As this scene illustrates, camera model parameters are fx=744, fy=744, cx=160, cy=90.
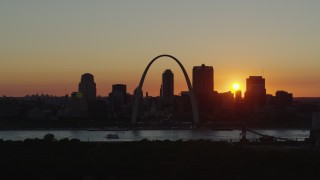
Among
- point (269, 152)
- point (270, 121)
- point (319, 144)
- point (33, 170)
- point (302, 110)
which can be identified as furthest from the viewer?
point (302, 110)

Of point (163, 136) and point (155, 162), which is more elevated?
point (163, 136)

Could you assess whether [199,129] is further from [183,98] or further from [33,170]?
[33,170]

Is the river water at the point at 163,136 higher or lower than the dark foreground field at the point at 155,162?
higher

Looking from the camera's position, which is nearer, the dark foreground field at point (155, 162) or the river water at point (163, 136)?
the dark foreground field at point (155, 162)

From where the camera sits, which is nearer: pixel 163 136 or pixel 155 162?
pixel 155 162

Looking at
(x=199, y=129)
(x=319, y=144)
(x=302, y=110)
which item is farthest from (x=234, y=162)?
(x=302, y=110)

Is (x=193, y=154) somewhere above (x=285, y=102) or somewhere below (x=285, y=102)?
below

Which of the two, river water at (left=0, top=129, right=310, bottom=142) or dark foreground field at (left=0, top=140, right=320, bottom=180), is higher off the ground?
river water at (left=0, top=129, right=310, bottom=142)

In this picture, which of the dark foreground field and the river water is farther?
the river water
